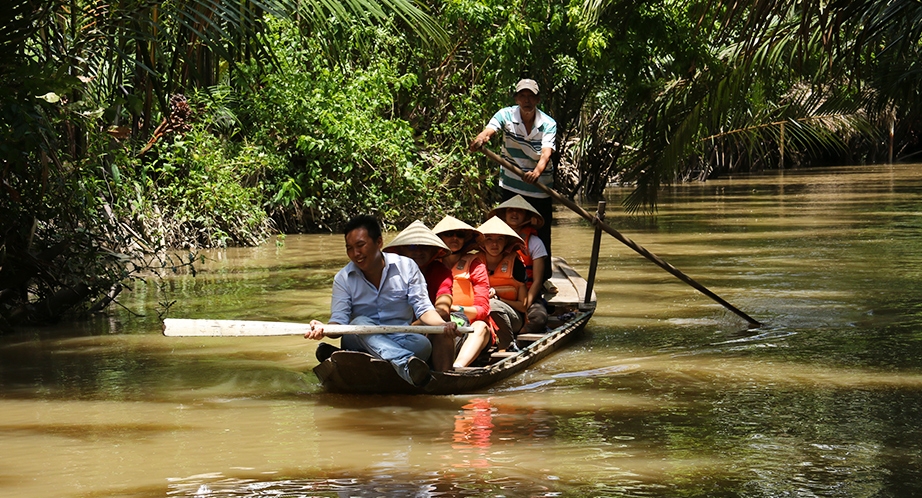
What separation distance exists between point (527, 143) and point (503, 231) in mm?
1796

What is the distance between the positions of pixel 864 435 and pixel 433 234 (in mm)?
2690

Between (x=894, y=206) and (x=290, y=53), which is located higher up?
(x=290, y=53)

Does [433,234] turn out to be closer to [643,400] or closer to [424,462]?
[643,400]

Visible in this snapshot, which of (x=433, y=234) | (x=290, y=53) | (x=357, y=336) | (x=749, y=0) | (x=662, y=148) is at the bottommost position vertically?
(x=357, y=336)

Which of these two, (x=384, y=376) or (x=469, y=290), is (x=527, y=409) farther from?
(x=469, y=290)

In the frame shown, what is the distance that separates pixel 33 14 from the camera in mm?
7402

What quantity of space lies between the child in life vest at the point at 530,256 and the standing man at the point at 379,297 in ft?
5.60

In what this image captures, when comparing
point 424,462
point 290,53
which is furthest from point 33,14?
point 290,53

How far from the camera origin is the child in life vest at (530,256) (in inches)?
320

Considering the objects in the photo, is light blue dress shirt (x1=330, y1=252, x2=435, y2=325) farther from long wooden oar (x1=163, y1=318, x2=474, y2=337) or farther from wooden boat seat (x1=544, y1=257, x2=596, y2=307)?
wooden boat seat (x1=544, y1=257, x2=596, y2=307)

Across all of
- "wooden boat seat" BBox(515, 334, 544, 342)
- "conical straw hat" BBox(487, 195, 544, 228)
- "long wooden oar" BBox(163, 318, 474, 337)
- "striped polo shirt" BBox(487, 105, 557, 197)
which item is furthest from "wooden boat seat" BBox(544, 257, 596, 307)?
"long wooden oar" BBox(163, 318, 474, 337)

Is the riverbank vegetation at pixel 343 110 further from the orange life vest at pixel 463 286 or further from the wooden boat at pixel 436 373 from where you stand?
the wooden boat at pixel 436 373

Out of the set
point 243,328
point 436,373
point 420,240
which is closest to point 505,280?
point 420,240

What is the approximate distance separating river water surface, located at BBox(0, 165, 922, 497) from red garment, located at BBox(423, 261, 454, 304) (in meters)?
0.68
